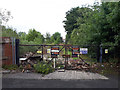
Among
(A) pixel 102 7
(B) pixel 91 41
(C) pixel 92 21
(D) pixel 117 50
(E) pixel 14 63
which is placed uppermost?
(A) pixel 102 7

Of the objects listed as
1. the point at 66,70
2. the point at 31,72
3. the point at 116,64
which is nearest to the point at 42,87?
the point at 31,72

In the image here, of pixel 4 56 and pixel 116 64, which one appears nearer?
pixel 4 56

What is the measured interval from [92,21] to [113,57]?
3.52 metres

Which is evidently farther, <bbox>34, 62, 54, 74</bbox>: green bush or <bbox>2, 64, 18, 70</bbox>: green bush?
<bbox>2, 64, 18, 70</bbox>: green bush

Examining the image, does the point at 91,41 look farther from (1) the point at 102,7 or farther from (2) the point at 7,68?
(2) the point at 7,68

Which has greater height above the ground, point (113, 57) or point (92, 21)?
point (92, 21)

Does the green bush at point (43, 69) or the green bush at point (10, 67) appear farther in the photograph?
the green bush at point (10, 67)

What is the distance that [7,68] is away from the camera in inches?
318

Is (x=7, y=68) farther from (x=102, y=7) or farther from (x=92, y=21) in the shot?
(x=102, y=7)

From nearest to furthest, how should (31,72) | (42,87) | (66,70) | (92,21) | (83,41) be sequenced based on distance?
(42,87) < (31,72) < (66,70) < (92,21) < (83,41)

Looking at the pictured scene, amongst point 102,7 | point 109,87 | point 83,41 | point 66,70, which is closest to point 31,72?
point 66,70

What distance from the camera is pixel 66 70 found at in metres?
8.27

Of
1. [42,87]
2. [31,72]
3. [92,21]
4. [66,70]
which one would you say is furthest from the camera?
[92,21]

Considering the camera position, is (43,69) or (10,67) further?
(10,67)
